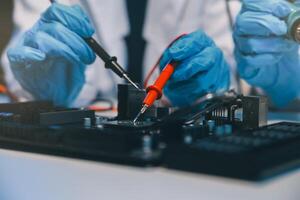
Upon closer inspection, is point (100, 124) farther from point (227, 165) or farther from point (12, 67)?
point (12, 67)

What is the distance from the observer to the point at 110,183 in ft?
1.86

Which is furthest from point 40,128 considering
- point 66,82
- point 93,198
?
point 66,82

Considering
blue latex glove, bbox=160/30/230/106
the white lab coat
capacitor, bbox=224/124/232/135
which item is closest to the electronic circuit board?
capacitor, bbox=224/124/232/135

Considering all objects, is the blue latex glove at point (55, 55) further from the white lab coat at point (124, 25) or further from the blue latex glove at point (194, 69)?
the blue latex glove at point (194, 69)

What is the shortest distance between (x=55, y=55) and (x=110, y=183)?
1.94ft

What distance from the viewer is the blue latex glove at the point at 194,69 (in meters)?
0.95

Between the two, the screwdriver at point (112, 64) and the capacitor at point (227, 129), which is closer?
the capacitor at point (227, 129)

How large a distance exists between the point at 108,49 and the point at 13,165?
21.7 inches

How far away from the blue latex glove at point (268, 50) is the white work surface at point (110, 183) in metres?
0.48

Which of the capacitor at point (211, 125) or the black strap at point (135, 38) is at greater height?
the black strap at point (135, 38)

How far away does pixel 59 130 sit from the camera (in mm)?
640

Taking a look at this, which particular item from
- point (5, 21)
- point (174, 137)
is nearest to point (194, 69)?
point (174, 137)

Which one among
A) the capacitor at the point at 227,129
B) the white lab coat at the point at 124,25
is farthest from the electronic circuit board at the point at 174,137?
the white lab coat at the point at 124,25

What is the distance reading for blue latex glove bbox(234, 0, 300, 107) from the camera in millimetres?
970
